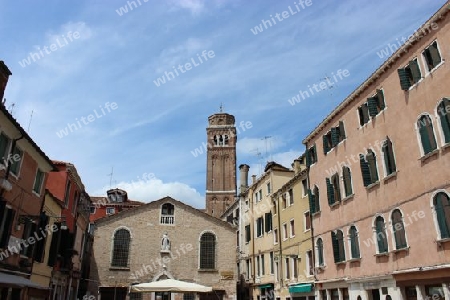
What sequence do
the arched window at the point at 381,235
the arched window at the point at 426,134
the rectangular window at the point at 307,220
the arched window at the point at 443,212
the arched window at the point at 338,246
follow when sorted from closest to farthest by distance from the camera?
the arched window at the point at 443,212 < the arched window at the point at 426,134 < the arched window at the point at 381,235 < the arched window at the point at 338,246 < the rectangular window at the point at 307,220

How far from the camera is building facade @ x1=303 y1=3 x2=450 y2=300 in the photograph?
12680 mm

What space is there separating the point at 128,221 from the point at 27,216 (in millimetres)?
16016

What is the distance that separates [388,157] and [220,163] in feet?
189

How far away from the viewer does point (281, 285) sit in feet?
84.9

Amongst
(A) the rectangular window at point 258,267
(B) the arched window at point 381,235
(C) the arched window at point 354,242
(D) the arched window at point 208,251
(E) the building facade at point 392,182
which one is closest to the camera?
(E) the building facade at point 392,182

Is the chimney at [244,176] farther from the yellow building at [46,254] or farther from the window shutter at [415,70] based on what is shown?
the window shutter at [415,70]

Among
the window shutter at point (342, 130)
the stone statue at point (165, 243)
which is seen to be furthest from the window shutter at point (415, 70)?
the stone statue at point (165, 243)

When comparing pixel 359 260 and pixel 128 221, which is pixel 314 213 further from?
pixel 128 221

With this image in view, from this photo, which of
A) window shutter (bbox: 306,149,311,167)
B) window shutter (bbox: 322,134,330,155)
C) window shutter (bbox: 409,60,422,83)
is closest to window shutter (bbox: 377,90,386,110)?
window shutter (bbox: 409,60,422,83)

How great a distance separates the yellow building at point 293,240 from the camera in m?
22.6

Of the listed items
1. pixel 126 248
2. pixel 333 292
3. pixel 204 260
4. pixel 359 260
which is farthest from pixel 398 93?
pixel 126 248

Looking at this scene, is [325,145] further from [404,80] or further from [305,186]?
[404,80]

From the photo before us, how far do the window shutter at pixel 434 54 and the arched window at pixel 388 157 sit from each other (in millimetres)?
3589

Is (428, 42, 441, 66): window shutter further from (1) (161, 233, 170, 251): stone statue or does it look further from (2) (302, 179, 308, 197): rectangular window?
(1) (161, 233, 170, 251): stone statue
